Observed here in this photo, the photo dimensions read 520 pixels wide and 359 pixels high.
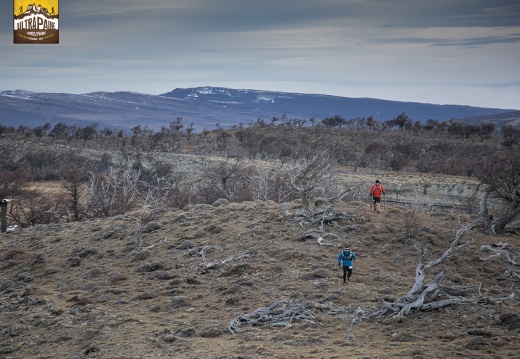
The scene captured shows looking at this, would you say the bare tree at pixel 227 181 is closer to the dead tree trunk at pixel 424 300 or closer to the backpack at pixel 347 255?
the backpack at pixel 347 255

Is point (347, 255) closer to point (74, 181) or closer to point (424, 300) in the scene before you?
point (424, 300)

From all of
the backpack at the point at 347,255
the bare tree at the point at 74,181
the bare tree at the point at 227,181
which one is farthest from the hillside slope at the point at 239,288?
the bare tree at the point at 227,181

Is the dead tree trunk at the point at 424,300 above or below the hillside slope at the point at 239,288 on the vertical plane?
above

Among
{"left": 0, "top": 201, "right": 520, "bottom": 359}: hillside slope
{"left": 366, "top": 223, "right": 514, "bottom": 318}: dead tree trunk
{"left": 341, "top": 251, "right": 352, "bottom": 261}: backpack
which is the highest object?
{"left": 341, "top": 251, "right": 352, "bottom": 261}: backpack

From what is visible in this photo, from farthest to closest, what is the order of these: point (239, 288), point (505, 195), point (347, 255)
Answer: point (505, 195)
point (239, 288)
point (347, 255)

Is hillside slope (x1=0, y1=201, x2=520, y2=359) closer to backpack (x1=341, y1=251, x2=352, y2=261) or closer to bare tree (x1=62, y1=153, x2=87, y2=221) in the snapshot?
backpack (x1=341, y1=251, x2=352, y2=261)

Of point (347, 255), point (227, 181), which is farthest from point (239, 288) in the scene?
point (227, 181)

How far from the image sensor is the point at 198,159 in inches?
2411

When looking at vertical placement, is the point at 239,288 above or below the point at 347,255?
below

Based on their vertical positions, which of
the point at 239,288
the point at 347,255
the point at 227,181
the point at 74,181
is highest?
the point at 347,255

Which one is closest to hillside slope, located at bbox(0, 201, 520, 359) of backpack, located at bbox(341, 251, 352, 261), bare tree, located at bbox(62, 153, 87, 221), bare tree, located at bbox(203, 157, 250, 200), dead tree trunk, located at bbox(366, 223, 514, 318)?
dead tree trunk, located at bbox(366, 223, 514, 318)

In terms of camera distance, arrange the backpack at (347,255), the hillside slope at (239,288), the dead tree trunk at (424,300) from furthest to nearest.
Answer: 1. the backpack at (347,255)
2. the dead tree trunk at (424,300)
3. the hillside slope at (239,288)

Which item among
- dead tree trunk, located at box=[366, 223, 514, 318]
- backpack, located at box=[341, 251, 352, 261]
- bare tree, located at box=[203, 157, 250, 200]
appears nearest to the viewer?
dead tree trunk, located at box=[366, 223, 514, 318]

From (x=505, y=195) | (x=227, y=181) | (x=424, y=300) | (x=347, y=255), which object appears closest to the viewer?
(x=424, y=300)
